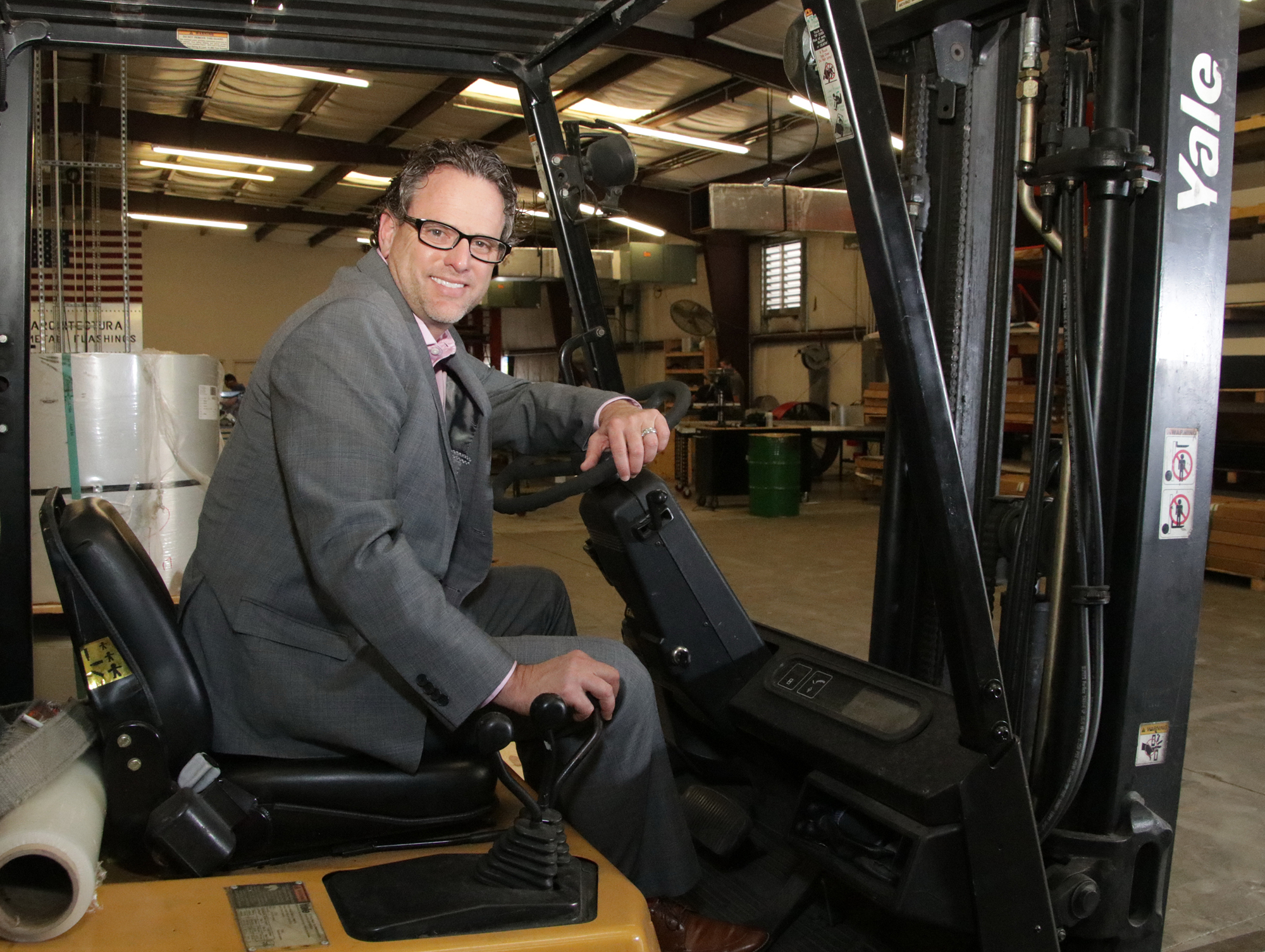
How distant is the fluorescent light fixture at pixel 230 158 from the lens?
12.7m

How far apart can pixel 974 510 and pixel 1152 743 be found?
2.01 feet

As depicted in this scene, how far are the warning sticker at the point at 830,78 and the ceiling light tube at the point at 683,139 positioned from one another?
10866 millimetres

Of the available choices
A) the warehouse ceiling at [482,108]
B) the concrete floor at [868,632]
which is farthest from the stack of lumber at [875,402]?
the warehouse ceiling at [482,108]

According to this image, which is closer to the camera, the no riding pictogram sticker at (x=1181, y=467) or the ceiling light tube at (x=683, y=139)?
the no riding pictogram sticker at (x=1181, y=467)

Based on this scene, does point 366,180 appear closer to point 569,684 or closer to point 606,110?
point 606,110

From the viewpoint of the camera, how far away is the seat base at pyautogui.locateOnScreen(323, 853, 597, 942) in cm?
144

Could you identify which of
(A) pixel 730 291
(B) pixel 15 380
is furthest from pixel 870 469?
(B) pixel 15 380

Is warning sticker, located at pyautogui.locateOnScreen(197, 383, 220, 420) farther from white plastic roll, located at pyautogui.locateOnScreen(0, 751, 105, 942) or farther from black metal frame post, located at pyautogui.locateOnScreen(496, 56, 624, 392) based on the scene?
white plastic roll, located at pyautogui.locateOnScreen(0, 751, 105, 942)

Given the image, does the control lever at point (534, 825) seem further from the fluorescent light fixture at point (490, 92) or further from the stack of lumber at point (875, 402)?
the stack of lumber at point (875, 402)

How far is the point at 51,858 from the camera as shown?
1.43m

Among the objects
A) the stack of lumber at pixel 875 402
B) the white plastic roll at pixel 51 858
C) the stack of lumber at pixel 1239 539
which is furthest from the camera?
the stack of lumber at pixel 875 402

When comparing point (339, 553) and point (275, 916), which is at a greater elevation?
point (339, 553)

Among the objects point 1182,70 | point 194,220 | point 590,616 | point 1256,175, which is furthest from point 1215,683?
point 194,220

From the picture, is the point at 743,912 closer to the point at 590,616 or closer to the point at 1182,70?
the point at 1182,70
